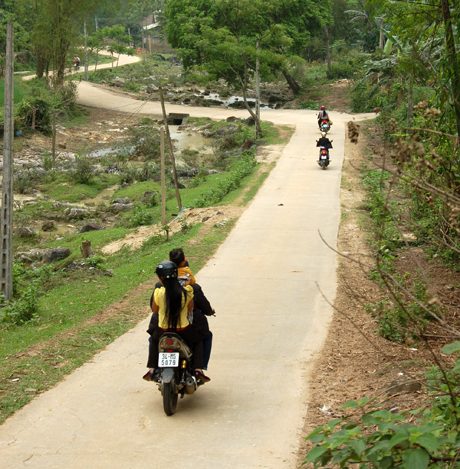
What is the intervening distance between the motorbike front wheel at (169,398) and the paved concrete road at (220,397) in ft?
0.31

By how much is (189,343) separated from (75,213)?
17.4 m

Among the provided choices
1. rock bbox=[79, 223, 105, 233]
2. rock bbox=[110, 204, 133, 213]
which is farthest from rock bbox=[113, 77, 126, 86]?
rock bbox=[79, 223, 105, 233]

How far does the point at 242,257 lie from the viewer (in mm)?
12484

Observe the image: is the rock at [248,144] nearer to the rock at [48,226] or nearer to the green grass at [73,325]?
the rock at [48,226]

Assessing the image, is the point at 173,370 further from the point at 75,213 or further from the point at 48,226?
the point at 75,213

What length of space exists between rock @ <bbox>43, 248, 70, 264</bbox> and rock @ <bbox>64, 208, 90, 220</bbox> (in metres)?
6.15

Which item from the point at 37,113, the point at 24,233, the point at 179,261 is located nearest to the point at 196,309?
the point at 179,261

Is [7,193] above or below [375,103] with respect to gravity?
below

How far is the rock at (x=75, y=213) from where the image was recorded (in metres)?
22.2

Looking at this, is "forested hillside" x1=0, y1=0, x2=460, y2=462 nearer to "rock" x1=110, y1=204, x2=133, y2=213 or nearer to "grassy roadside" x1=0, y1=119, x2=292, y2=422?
"grassy roadside" x1=0, y1=119, x2=292, y2=422

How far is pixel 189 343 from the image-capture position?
5852 millimetres

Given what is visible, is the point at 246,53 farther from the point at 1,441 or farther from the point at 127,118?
the point at 1,441

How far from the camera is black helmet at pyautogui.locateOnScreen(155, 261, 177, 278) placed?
5.43 metres

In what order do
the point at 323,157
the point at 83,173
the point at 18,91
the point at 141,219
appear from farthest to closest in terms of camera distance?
the point at 18,91 → the point at 83,173 → the point at 323,157 → the point at 141,219
